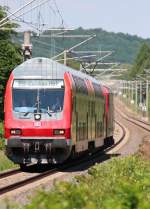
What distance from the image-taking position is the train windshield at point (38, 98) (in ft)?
73.6

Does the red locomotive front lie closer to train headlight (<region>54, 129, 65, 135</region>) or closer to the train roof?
train headlight (<region>54, 129, 65, 135</region>)

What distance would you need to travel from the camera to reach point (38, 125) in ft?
73.1

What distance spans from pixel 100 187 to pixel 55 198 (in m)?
6.03

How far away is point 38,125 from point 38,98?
2.81 ft

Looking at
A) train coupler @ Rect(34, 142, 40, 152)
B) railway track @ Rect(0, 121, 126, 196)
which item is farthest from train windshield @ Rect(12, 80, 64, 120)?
railway track @ Rect(0, 121, 126, 196)

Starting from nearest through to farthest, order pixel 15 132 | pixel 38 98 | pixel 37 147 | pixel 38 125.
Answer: pixel 37 147 < pixel 38 125 < pixel 15 132 < pixel 38 98

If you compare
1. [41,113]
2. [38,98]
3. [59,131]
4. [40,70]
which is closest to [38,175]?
[59,131]

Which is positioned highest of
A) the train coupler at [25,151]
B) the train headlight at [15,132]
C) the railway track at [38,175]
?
the train headlight at [15,132]

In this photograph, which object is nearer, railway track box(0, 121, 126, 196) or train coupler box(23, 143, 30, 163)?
railway track box(0, 121, 126, 196)

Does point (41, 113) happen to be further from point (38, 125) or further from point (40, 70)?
point (40, 70)

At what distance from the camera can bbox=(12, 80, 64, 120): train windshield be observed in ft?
73.6

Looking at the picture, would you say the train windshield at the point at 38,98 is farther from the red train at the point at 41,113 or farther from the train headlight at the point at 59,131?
the train headlight at the point at 59,131

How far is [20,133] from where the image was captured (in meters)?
22.3

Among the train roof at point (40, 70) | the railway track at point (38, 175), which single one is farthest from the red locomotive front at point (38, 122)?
the railway track at point (38, 175)
